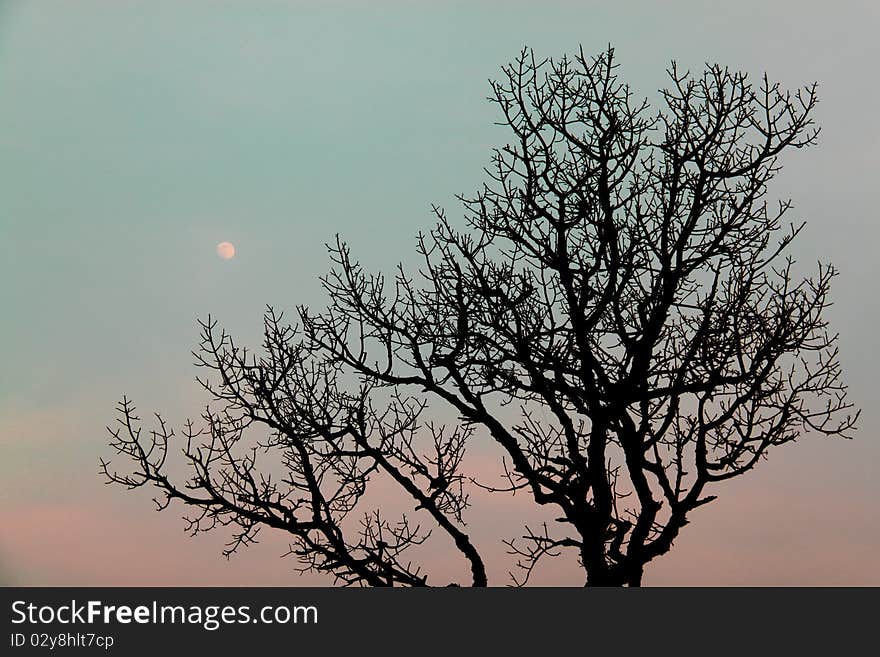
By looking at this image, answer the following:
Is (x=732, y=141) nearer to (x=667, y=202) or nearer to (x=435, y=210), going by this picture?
(x=667, y=202)

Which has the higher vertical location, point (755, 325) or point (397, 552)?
point (755, 325)

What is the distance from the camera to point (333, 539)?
12.0 metres

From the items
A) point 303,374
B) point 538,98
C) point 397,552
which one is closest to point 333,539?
point 397,552

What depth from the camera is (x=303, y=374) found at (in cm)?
1271
